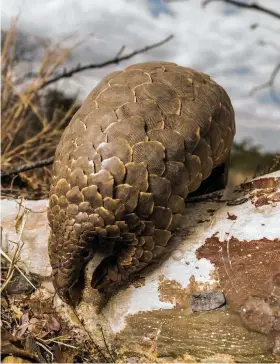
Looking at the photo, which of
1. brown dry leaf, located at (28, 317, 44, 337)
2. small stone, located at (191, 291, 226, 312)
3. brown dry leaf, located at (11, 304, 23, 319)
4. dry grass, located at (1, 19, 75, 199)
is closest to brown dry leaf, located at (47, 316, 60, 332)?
brown dry leaf, located at (28, 317, 44, 337)

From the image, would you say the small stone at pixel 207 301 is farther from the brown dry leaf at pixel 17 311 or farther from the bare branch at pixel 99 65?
the bare branch at pixel 99 65

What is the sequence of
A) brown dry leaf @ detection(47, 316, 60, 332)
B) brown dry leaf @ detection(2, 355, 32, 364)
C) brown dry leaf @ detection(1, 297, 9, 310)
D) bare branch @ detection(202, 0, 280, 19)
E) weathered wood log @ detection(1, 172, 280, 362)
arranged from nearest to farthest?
weathered wood log @ detection(1, 172, 280, 362)
brown dry leaf @ detection(2, 355, 32, 364)
brown dry leaf @ detection(47, 316, 60, 332)
brown dry leaf @ detection(1, 297, 9, 310)
bare branch @ detection(202, 0, 280, 19)

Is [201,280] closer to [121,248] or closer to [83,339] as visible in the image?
[121,248]

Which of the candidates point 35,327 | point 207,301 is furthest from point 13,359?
point 207,301

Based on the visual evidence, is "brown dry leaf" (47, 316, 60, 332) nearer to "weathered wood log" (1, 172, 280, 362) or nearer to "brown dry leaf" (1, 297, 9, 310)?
"weathered wood log" (1, 172, 280, 362)

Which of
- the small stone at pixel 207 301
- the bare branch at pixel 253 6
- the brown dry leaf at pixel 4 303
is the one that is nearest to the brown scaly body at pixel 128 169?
the small stone at pixel 207 301

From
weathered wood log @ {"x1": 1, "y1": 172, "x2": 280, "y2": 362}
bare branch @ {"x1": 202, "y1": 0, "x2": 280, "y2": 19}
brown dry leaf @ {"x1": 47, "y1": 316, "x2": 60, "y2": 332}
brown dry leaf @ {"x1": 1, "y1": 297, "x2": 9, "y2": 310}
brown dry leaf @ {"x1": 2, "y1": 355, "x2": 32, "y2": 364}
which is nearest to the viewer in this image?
weathered wood log @ {"x1": 1, "y1": 172, "x2": 280, "y2": 362}
